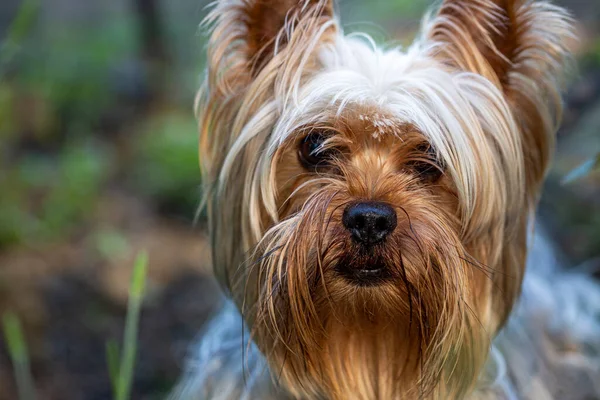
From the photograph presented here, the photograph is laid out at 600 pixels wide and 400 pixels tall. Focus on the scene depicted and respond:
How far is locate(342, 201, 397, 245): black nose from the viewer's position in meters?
2.02

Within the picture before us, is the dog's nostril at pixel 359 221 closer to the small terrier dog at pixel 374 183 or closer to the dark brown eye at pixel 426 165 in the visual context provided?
the small terrier dog at pixel 374 183

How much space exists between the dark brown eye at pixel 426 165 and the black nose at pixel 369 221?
0.25 m

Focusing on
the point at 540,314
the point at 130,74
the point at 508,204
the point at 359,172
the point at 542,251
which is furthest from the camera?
the point at 130,74

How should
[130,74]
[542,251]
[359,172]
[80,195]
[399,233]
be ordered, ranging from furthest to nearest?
[130,74] → [80,195] → [542,251] → [359,172] → [399,233]

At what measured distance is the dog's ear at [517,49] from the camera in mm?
2287

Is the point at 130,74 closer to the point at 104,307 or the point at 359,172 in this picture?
the point at 104,307

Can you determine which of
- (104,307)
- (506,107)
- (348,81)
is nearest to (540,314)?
(506,107)

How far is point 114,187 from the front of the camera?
614 centimetres

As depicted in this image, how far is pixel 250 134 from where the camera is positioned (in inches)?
91.7

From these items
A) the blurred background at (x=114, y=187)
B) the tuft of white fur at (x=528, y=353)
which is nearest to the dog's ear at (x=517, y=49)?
the blurred background at (x=114, y=187)

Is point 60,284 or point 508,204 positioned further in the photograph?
point 60,284

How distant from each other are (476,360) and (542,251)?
1289 mm

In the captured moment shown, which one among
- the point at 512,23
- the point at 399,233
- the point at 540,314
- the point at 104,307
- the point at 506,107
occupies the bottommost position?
the point at 104,307

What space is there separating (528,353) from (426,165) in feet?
3.46
